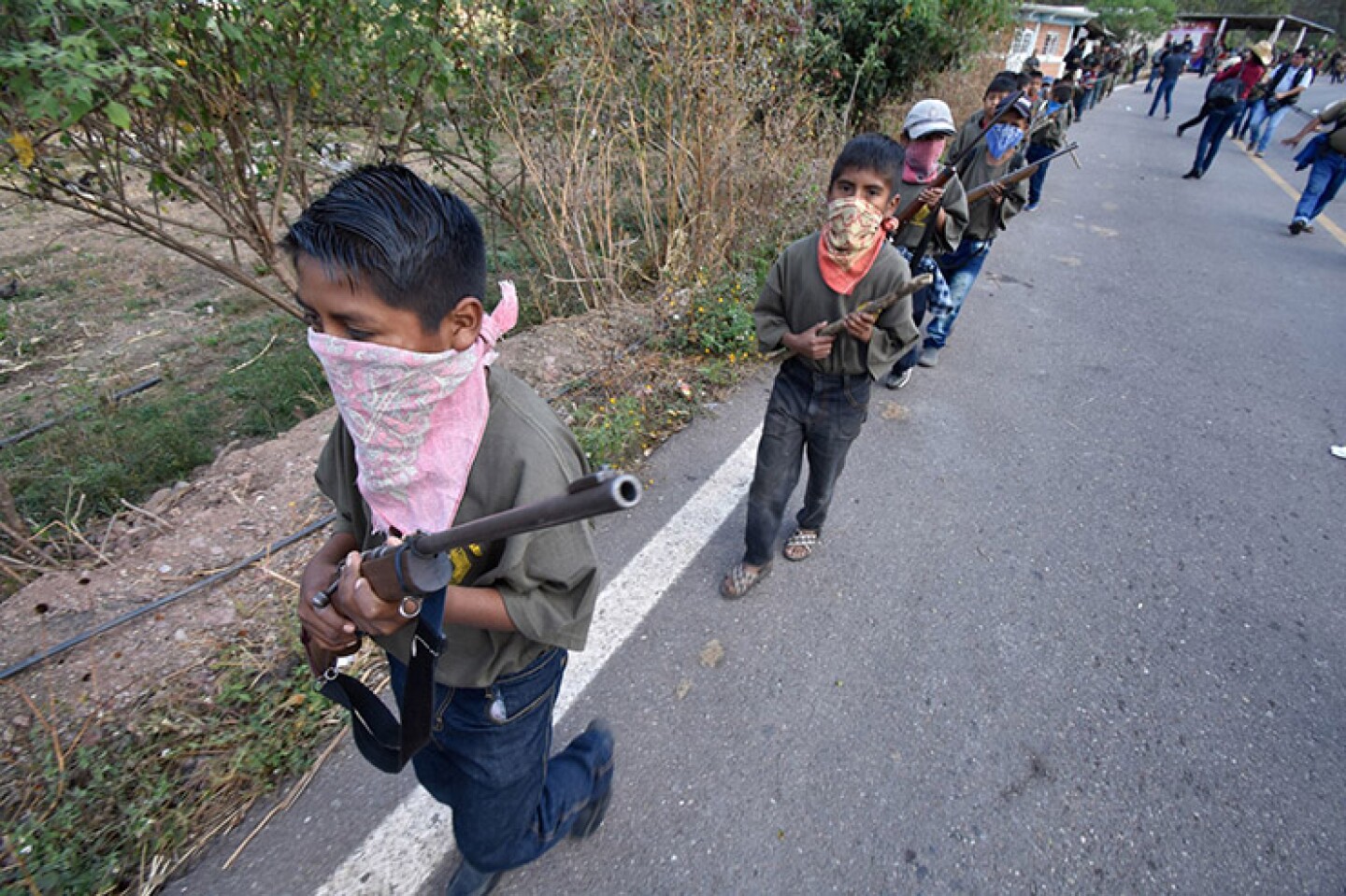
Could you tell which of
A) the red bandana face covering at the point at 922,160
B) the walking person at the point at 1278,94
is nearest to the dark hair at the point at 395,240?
the red bandana face covering at the point at 922,160

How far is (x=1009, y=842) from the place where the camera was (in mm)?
1829

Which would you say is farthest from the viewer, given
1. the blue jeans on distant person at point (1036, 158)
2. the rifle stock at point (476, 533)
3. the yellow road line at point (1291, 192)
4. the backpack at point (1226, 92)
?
the backpack at point (1226, 92)

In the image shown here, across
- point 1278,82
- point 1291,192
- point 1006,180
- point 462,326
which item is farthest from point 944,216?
point 1278,82

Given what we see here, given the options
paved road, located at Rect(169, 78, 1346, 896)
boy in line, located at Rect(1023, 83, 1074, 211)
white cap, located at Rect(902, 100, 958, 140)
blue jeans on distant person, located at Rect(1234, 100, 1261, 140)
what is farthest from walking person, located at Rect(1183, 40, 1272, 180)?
white cap, located at Rect(902, 100, 958, 140)

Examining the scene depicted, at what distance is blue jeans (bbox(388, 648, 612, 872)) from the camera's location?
1.34 metres

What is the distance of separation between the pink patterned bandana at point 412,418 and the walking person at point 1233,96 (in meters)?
13.6

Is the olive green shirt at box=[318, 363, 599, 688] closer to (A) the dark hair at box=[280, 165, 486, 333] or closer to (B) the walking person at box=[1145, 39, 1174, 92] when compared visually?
(A) the dark hair at box=[280, 165, 486, 333]

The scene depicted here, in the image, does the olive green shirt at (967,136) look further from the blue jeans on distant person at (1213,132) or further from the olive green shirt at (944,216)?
the blue jeans on distant person at (1213,132)

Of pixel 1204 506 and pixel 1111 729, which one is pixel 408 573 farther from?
pixel 1204 506

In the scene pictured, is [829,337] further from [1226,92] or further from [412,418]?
[1226,92]

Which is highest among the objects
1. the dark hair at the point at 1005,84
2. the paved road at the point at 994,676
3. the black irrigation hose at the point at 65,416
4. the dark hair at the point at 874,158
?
the dark hair at the point at 1005,84

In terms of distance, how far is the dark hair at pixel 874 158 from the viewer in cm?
218

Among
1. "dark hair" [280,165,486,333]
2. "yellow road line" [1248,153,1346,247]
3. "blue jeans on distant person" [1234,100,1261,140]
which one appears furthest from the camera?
"blue jeans on distant person" [1234,100,1261,140]

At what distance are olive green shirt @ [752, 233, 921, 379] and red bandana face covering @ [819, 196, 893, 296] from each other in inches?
1.2
